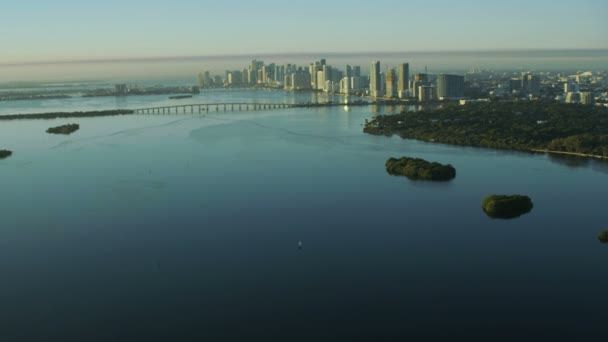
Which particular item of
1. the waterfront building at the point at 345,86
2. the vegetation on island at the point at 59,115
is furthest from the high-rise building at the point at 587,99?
the vegetation on island at the point at 59,115

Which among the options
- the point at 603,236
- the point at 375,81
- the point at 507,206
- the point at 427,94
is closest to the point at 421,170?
the point at 507,206

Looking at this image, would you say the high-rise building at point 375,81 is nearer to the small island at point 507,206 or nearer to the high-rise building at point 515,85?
the high-rise building at point 515,85

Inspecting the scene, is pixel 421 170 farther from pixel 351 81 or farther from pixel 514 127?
pixel 351 81

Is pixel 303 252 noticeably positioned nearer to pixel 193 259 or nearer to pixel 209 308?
pixel 193 259

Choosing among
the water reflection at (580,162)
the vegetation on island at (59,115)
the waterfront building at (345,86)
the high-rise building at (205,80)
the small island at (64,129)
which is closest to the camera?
the water reflection at (580,162)

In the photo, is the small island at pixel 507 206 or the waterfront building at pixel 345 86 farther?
the waterfront building at pixel 345 86
